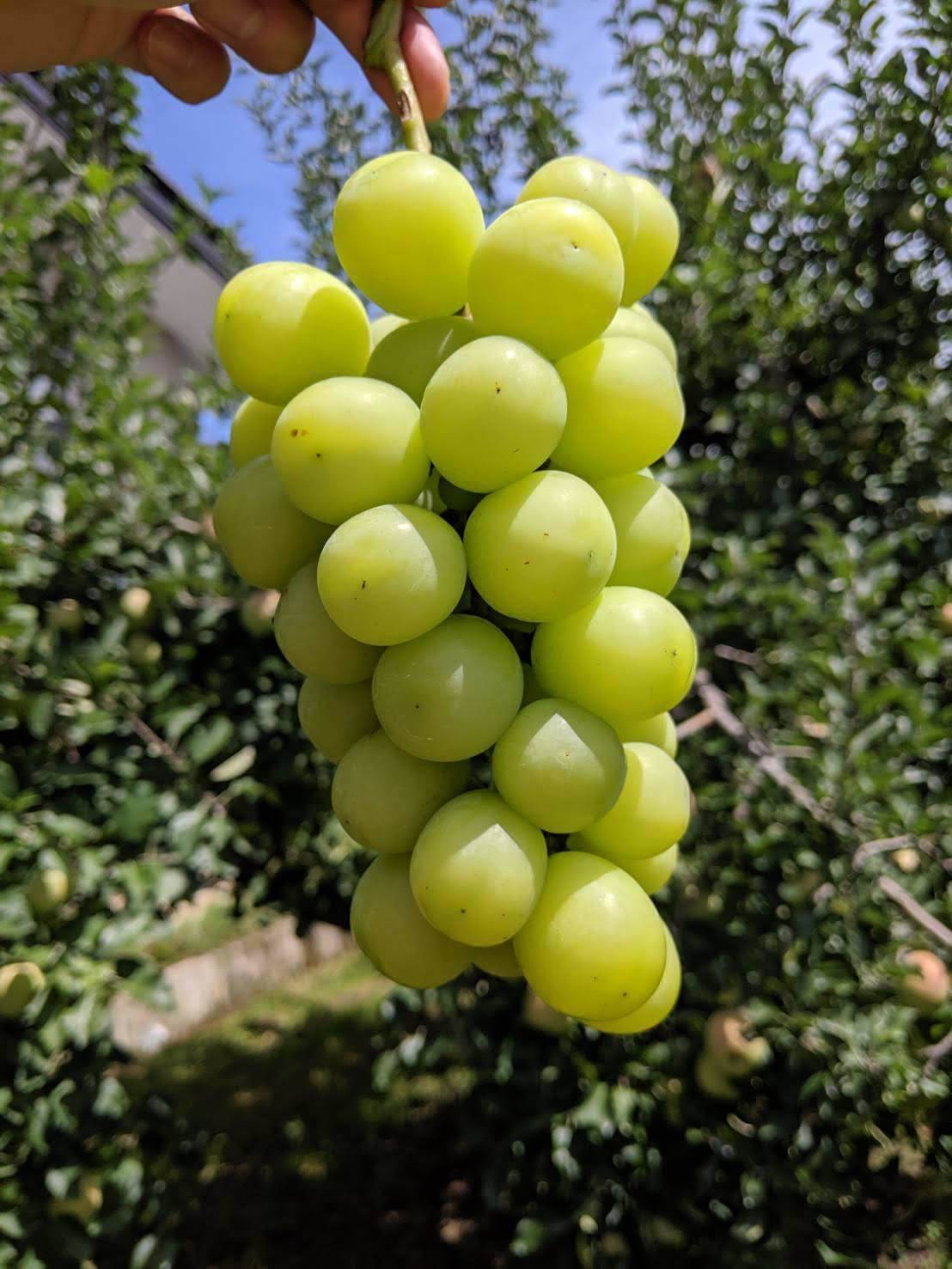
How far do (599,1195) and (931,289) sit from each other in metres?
1.82

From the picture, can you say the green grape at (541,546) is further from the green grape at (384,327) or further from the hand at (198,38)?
the hand at (198,38)

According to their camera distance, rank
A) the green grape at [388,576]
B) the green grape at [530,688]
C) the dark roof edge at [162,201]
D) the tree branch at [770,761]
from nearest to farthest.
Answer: the green grape at [388,576] → the green grape at [530,688] → the tree branch at [770,761] → the dark roof edge at [162,201]

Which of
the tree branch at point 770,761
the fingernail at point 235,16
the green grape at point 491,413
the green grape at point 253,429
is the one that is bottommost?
the tree branch at point 770,761

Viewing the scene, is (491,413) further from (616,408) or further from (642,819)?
(642,819)

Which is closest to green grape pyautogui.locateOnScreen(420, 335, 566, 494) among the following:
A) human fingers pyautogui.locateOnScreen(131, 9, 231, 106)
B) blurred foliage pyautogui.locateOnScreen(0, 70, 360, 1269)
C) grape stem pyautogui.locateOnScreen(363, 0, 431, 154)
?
grape stem pyautogui.locateOnScreen(363, 0, 431, 154)

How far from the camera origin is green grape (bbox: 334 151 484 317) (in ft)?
1.83

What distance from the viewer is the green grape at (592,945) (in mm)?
510

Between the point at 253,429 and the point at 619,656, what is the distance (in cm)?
37

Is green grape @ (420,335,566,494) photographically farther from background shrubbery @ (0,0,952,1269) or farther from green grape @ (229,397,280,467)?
background shrubbery @ (0,0,952,1269)

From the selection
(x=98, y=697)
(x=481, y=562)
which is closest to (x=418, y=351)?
(x=481, y=562)

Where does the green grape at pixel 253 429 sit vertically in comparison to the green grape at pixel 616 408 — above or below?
below

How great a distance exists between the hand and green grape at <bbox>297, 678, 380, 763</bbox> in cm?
64

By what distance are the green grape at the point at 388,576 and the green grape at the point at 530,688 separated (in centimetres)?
11

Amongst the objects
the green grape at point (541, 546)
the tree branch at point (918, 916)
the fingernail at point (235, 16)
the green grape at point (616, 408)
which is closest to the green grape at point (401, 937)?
the green grape at point (541, 546)
